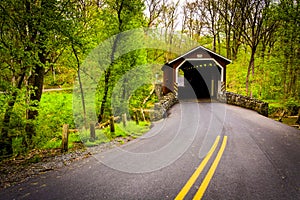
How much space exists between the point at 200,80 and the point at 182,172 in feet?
71.1

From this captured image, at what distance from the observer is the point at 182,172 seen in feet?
17.0

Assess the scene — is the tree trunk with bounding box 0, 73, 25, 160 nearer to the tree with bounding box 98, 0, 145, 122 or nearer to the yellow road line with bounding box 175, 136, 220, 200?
the yellow road line with bounding box 175, 136, 220, 200

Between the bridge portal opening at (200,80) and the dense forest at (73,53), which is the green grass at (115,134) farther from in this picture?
the bridge portal opening at (200,80)

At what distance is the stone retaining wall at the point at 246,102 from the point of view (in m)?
15.3

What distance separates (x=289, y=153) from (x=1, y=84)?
30.2ft

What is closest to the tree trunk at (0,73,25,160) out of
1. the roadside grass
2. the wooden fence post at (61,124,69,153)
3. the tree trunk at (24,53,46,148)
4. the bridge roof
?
the tree trunk at (24,53,46,148)

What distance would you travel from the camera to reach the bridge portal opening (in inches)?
894

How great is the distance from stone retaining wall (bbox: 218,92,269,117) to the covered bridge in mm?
1227

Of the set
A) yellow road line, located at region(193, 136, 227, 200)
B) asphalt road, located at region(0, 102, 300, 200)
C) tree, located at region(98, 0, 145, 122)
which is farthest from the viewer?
tree, located at region(98, 0, 145, 122)

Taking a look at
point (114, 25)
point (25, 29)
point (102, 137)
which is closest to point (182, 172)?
point (102, 137)

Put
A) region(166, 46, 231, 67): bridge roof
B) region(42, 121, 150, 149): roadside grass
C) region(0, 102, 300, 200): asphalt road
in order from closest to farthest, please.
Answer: region(0, 102, 300, 200): asphalt road → region(42, 121, 150, 149): roadside grass → region(166, 46, 231, 67): bridge roof

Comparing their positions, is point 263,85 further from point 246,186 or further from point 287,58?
point 246,186

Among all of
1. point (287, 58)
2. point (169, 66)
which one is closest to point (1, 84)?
point (169, 66)

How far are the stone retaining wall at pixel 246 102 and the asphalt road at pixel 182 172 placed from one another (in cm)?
718
